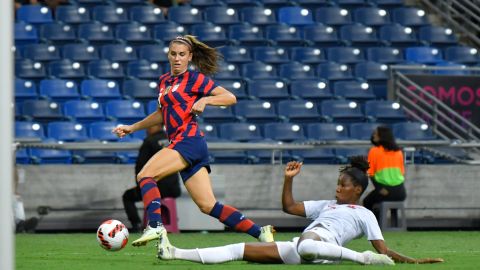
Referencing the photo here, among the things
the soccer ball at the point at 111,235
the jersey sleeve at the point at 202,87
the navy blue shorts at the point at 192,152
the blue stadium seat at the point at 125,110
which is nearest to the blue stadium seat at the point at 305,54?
the blue stadium seat at the point at 125,110

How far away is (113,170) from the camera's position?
61.2 feet

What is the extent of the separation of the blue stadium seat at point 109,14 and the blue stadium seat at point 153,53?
1037mm

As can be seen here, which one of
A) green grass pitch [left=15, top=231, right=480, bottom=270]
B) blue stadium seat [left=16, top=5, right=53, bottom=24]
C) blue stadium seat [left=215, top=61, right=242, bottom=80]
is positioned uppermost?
blue stadium seat [left=16, top=5, right=53, bottom=24]

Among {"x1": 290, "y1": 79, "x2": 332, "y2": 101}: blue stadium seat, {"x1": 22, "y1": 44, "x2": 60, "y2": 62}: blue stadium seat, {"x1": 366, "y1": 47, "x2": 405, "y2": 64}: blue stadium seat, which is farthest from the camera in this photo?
{"x1": 366, "y1": 47, "x2": 405, "y2": 64}: blue stadium seat

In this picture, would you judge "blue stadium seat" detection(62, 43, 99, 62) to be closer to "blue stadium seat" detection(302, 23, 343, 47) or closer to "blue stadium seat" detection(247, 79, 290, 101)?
"blue stadium seat" detection(247, 79, 290, 101)

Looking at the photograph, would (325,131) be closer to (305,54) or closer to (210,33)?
(305,54)

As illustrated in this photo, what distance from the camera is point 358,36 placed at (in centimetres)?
2327

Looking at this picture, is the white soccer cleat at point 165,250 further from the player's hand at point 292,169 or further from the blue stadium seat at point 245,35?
the blue stadium seat at point 245,35

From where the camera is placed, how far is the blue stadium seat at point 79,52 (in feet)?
71.8

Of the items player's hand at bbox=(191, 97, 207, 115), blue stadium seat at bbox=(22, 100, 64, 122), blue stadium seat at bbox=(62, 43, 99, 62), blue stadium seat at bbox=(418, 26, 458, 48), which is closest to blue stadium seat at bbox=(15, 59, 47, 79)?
blue stadium seat at bbox=(62, 43, 99, 62)

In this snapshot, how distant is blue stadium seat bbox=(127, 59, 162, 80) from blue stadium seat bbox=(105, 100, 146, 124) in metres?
1.12

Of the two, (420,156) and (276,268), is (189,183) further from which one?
(420,156)

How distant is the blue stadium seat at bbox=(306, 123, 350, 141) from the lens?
20.4 meters

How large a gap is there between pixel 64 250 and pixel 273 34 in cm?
1102
